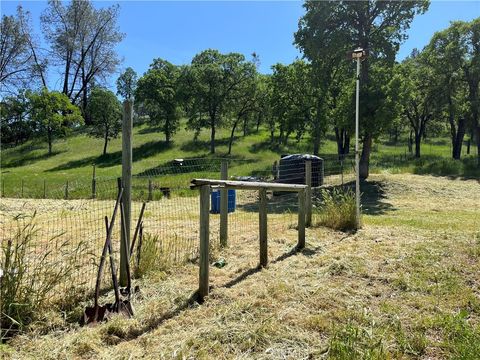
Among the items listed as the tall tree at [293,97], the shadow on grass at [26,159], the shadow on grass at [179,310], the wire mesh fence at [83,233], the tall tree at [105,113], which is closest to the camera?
the shadow on grass at [179,310]

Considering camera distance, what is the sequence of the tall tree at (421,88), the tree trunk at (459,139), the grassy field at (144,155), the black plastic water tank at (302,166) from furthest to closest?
the tree trunk at (459,139)
the grassy field at (144,155)
the tall tree at (421,88)
the black plastic water tank at (302,166)

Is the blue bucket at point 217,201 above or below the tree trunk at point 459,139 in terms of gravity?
below

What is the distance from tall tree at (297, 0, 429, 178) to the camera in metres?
16.5

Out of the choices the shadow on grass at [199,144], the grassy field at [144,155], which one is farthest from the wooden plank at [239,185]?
the shadow on grass at [199,144]

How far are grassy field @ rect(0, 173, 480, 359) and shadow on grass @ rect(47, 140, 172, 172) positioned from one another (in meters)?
29.7

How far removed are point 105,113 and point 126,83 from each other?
56.7 feet

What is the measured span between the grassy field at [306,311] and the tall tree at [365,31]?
11.0 meters

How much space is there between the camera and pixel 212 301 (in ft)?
13.5

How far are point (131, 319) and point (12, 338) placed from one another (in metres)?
0.92

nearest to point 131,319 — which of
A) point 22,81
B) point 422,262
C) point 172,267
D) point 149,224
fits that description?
point 172,267

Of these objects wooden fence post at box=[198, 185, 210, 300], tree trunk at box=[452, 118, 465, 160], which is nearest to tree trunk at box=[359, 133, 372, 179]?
wooden fence post at box=[198, 185, 210, 300]

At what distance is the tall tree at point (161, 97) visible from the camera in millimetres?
36875

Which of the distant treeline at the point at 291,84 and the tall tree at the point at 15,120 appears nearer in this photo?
the distant treeline at the point at 291,84

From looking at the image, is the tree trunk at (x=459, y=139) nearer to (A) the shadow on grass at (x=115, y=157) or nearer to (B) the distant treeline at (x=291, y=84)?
(B) the distant treeline at (x=291, y=84)
